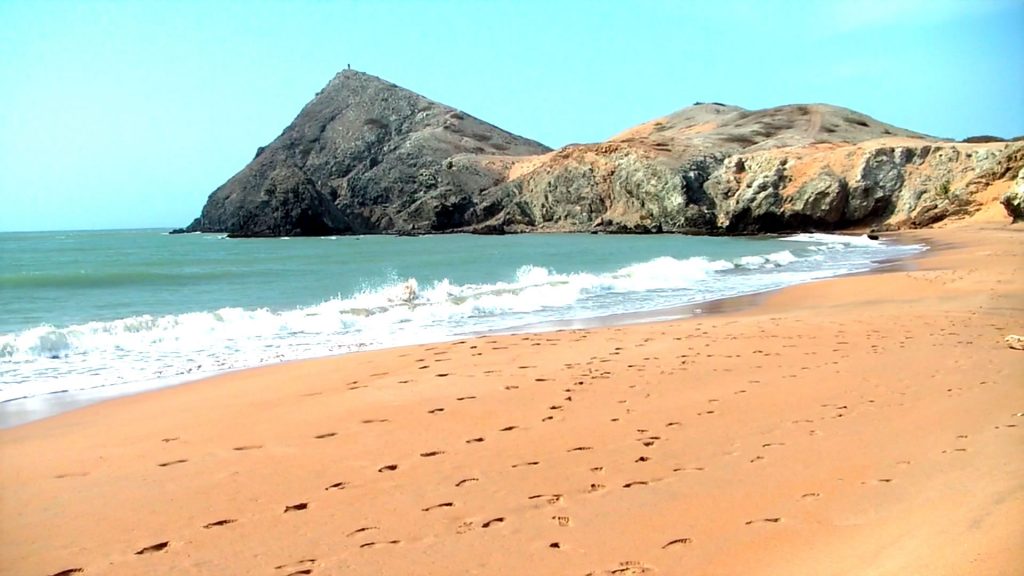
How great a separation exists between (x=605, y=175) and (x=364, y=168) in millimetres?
38158

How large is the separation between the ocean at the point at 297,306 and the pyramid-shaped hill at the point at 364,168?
47745mm

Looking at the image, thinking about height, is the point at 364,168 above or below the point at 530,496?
above

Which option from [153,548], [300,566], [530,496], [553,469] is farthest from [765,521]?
[153,548]

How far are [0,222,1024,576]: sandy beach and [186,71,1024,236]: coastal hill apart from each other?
39.2 metres

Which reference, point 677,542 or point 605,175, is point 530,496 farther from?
Result: point 605,175

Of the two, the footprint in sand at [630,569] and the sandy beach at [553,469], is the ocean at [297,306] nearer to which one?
the sandy beach at [553,469]

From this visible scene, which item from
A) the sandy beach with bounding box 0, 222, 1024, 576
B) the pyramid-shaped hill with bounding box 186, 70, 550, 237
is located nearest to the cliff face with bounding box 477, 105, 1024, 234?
the pyramid-shaped hill with bounding box 186, 70, 550, 237

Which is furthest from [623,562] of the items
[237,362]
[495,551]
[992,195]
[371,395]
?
[992,195]

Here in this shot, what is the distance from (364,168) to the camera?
98125 millimetres

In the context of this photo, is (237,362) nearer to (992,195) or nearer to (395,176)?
(992,195)

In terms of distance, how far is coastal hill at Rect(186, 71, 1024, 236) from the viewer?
2061 inches

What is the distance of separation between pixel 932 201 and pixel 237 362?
Answer: 5005 cm

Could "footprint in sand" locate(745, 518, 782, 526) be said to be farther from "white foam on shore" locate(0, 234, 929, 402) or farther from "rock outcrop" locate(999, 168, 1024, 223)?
"rock outcrop" locate(999, 168, 1024, 223)

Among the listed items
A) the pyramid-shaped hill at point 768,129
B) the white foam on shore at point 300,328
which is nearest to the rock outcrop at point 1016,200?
the white foam on shore at point 300,328
